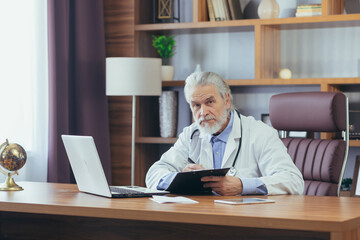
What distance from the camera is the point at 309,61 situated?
4.59 meters

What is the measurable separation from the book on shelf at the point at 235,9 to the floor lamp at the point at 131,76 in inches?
27.9

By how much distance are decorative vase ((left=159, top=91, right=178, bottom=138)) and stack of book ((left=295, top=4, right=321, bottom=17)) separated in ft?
3.59

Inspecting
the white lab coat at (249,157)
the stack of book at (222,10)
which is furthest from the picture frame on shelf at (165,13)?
the white lab coat at (249,157)

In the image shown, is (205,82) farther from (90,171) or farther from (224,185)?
(90,171)

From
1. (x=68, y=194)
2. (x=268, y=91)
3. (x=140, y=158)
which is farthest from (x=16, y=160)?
(x=268, y=91)

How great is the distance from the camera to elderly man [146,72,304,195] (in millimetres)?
2660

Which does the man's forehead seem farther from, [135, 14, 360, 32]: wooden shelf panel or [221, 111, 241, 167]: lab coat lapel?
[135, 14, 360, 32]: wooden shelf panel

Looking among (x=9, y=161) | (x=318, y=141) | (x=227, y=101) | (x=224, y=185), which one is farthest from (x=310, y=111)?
(x=9, y=161)

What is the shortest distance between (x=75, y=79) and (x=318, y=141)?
196cm

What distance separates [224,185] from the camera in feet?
8.03

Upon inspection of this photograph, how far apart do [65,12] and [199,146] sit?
5.99 feet

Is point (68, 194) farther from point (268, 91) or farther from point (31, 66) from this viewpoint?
point (268, 91)

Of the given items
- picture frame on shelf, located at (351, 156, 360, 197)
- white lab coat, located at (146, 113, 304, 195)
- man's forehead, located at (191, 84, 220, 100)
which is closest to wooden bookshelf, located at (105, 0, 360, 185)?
picture frame on shelf, located at (351, 156, 360, 197)

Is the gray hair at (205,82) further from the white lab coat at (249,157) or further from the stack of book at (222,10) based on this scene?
the stack of book at (222,10)
